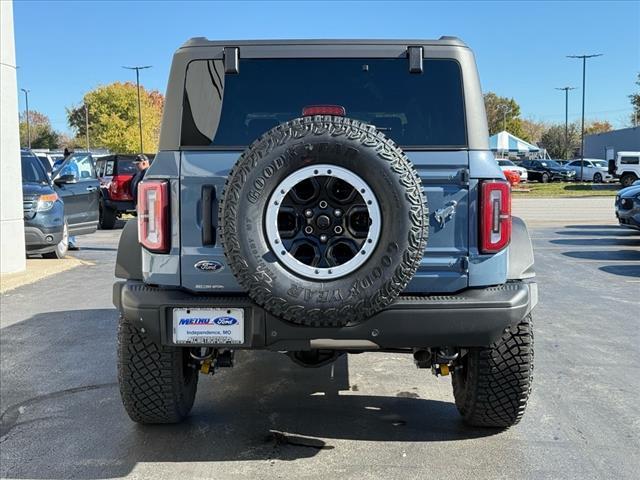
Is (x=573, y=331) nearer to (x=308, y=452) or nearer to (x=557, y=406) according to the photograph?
(x=557, y=406)

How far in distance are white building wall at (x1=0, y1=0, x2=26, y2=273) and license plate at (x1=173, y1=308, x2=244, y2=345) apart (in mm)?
7156

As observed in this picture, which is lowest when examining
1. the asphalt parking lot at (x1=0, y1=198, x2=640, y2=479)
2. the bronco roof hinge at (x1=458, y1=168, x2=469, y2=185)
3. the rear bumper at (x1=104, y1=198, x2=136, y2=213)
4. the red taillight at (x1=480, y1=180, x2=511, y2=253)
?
the asphalt parking lot at (x1=0, y1=198, x2=640, y2=479)

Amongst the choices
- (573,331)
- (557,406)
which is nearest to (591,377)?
(557,406)

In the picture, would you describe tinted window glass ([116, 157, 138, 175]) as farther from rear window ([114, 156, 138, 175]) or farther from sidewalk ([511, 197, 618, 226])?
sidewalk ([511, 197, 618, 226])

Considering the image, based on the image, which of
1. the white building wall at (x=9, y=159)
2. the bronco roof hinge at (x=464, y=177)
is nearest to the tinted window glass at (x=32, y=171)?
the white building wall at (x=9, y=159)

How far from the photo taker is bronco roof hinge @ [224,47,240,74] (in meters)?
3.72

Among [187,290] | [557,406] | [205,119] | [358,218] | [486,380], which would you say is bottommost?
[557,406]

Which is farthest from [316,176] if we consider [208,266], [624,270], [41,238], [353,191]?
[41,238]

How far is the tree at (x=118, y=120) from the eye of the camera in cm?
7088

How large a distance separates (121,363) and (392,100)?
2043mm

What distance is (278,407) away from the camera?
14.9 ft

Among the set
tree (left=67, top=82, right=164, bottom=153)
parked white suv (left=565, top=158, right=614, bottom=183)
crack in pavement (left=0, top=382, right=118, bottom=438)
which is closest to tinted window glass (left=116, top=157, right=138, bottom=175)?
crack in pavement (left=0, top=382, right=118, bottom=438)

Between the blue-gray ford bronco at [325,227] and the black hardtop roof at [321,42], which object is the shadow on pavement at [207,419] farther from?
the black hardtop roof at [321,42]

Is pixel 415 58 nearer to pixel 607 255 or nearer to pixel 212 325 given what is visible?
pixel 212 325
